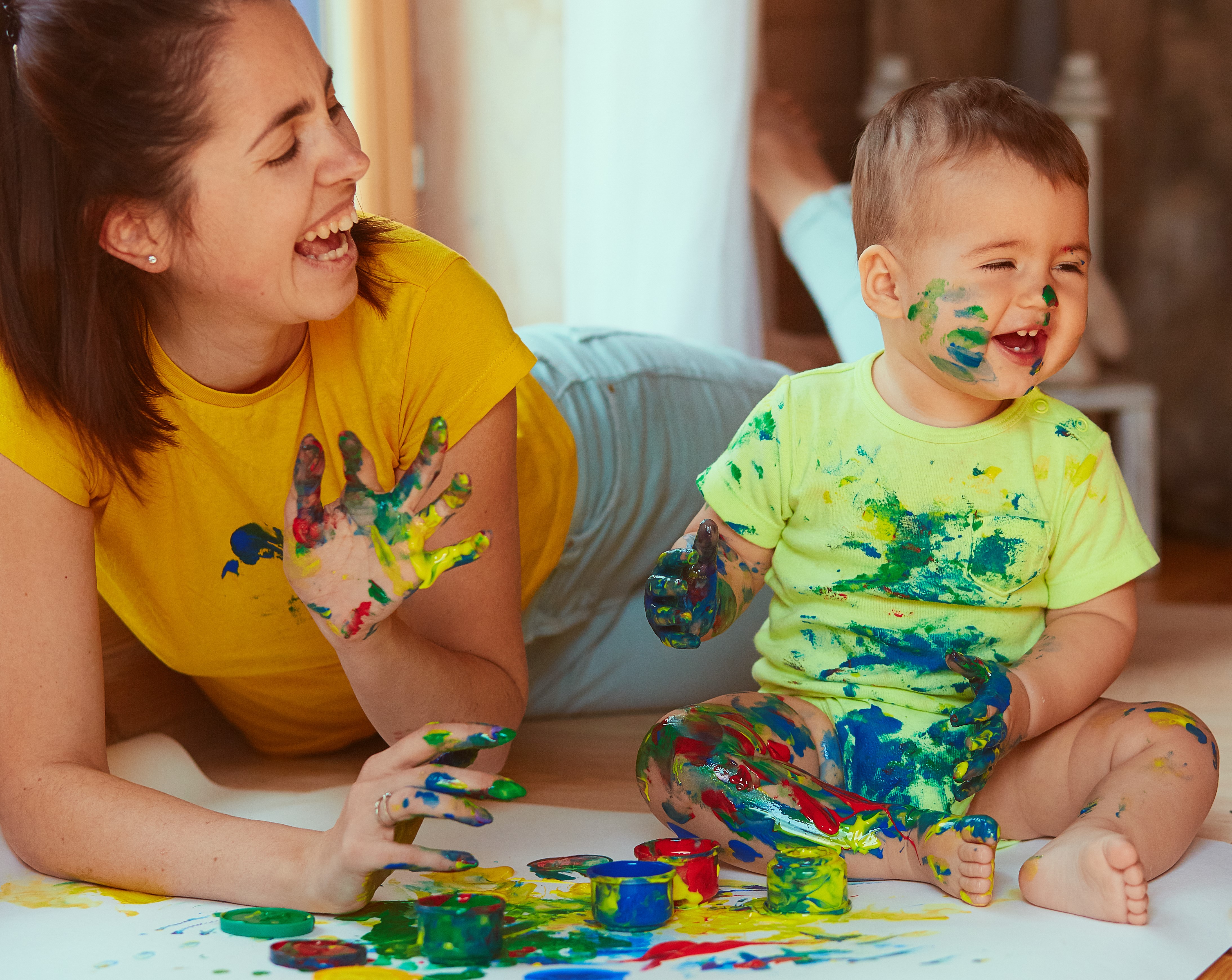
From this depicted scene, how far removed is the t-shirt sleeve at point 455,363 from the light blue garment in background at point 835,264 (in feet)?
2.11

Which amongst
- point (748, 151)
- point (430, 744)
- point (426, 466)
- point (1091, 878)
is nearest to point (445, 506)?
point (426, 466)

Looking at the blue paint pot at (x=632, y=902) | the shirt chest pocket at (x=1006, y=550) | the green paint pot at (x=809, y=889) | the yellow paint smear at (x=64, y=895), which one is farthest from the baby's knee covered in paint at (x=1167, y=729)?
the yellow paint smear at (x=64, y=895)

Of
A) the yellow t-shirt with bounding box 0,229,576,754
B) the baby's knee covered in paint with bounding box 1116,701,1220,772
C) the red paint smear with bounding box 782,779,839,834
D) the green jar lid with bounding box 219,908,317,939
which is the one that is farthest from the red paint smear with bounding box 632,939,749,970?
the yellow t-shirt with bounding box 0,229,576,754

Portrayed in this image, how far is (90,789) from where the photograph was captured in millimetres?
919

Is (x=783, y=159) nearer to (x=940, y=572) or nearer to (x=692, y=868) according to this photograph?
(x=940, y=572)

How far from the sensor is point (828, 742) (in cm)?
103

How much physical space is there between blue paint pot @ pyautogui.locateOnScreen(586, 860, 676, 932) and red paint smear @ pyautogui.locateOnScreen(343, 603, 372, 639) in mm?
228

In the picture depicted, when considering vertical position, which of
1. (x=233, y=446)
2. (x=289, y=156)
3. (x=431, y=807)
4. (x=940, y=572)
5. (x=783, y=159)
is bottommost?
(x=431, y=807)

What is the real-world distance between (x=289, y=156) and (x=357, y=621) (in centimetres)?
32

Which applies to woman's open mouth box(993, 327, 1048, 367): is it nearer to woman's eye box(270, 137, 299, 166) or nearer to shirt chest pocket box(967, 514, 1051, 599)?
shirt chest pocket box(967, 514, 1051, 599)

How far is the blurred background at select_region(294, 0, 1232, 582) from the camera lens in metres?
2.00

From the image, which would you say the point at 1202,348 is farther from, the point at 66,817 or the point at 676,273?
the point at 66,817

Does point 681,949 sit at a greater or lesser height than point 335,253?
lesser

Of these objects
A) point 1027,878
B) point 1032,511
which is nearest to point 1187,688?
point 1032,511
